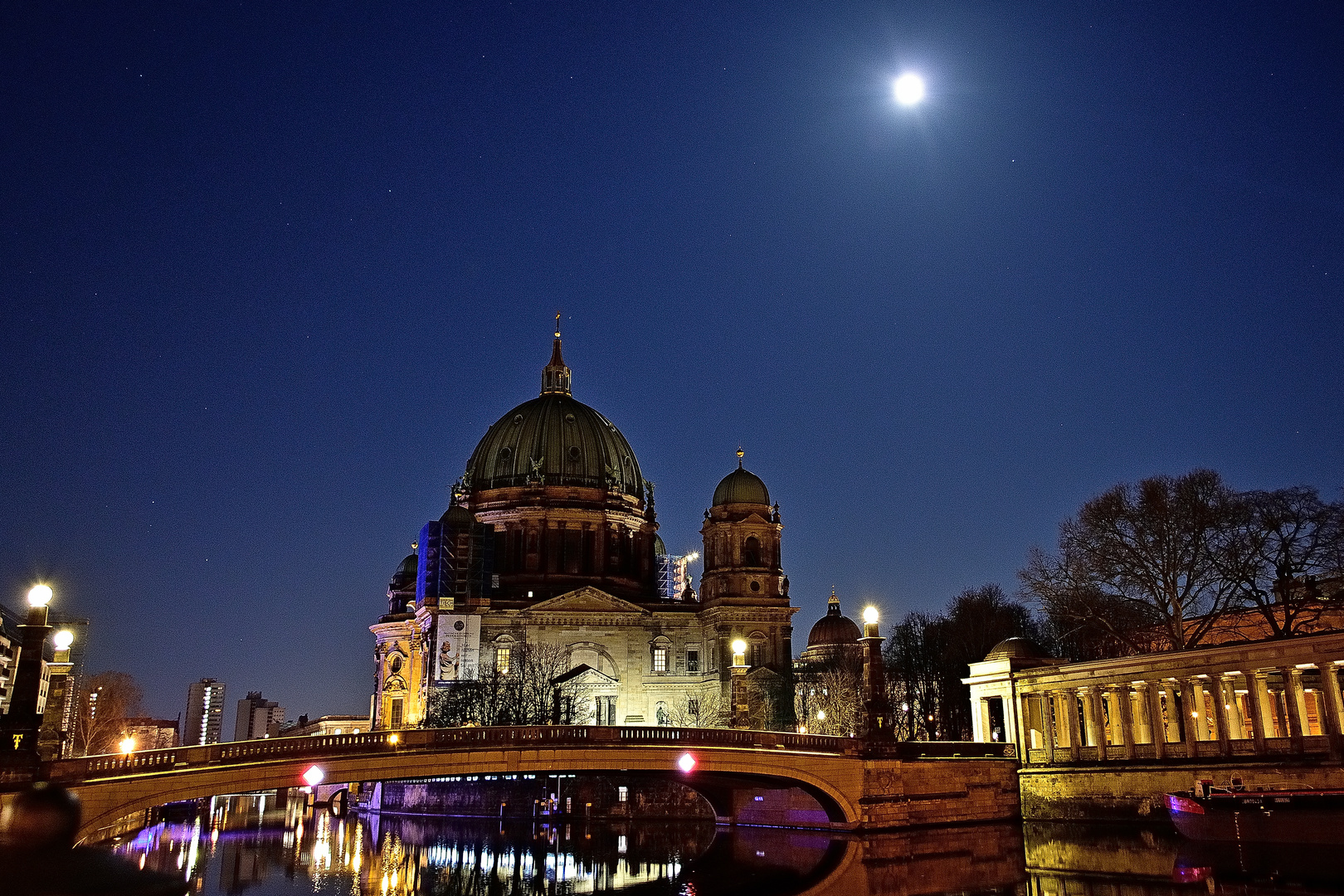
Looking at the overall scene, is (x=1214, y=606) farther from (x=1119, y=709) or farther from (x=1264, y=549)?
(x=1119, y=709)

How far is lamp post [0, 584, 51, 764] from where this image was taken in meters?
29.9

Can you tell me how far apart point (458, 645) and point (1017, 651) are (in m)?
47.9

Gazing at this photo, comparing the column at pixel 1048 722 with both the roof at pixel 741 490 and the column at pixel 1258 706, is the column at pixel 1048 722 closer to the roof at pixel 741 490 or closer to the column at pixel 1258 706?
the column at pixel 1258 706

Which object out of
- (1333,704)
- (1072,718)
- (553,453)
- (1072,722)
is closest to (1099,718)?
(1072,722)

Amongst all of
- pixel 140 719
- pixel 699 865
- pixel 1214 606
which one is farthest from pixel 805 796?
pixel 140 719

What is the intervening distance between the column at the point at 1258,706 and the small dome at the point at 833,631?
57.7 metres

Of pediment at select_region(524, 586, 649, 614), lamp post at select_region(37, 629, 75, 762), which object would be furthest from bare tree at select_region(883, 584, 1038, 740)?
lamp post at select_region(37, 629, 75, 762)

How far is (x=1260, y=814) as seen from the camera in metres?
42.4

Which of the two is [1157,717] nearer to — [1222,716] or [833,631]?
[1222,716]

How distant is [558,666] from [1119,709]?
4817cm

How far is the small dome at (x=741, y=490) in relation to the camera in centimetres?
9669

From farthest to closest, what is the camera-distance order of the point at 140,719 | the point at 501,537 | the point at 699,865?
1. the point at 140,719
2. the point at 501,537
3. the point at 699,865

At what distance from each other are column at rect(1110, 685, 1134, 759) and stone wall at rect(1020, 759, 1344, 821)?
131 cm

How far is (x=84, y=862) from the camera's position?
849 cm
